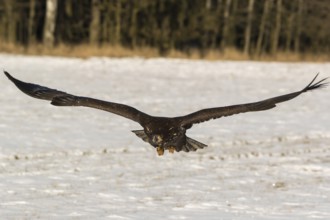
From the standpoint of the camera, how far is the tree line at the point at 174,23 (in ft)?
103

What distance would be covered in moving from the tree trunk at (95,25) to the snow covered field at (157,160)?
8.70 meters

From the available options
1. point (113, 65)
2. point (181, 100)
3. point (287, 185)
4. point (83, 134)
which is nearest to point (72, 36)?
point (113, 65)

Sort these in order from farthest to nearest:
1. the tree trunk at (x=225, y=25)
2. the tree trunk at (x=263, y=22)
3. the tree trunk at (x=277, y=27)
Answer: the tree trunk at (x=277, y=27), the tree trunk at (x=263, y=22), the tree trunk at (x=225, y=25)

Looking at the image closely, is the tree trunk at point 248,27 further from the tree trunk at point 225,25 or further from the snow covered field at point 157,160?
the snow covered field at point 157,160

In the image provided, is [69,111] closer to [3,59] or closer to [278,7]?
[3,59]

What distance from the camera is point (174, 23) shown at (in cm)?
3428

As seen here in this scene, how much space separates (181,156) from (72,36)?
2180 centimetres

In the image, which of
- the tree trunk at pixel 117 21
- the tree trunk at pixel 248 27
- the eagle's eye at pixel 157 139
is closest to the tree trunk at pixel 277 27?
the tree trunk at pixel 248 27

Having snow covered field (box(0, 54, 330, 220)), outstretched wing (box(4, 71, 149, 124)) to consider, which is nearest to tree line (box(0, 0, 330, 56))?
snow covered field (box(0, 54, 330, 220))

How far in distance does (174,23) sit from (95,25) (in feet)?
15.7

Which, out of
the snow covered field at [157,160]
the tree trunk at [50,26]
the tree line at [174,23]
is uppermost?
the tree line at [174,23]

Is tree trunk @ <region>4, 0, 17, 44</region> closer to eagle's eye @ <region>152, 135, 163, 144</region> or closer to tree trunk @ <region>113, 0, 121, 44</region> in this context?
tree trunk @ <region>113, 0, 121, 44</region>

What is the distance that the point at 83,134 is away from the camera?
525 inches

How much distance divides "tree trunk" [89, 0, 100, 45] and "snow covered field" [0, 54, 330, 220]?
8.70 metres
